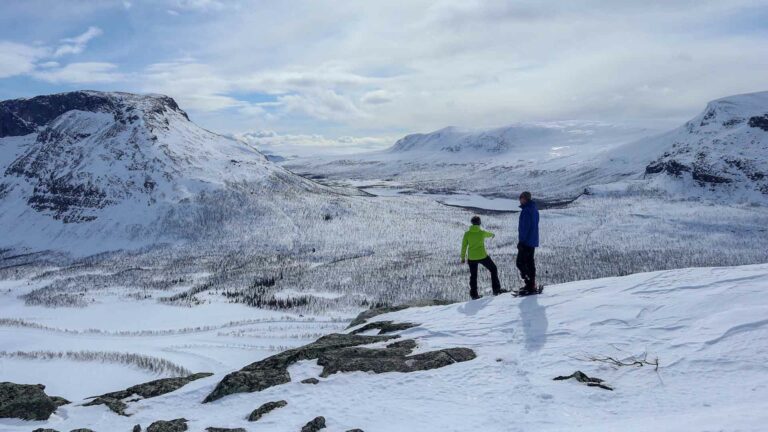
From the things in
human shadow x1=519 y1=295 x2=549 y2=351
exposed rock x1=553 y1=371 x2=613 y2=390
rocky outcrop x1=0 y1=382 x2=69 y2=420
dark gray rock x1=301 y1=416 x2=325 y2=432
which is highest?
human shadow x1=519 y1=295 x2=549 y2=351

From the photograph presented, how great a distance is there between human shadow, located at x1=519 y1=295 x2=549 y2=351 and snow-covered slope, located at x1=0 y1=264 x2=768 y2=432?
0.06 meters

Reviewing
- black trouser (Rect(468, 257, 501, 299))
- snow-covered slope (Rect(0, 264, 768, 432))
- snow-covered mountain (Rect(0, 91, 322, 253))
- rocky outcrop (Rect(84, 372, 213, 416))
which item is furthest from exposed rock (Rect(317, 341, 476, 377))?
snow-covered mountain (Rect(0, 91, 322, 253))

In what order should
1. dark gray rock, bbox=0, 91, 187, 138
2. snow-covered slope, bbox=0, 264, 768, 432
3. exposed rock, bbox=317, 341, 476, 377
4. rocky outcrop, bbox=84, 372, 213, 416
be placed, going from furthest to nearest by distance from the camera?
dark gray rock, bbox=0, 91, 187, 138 → rocky outcrop, bbox=84, 372, 213, 416 → exposed rock, bbox=317, 341, 476, 377 → snow-covered slope, bbox=0, 264, 768, 432

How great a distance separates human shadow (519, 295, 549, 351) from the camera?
42.0 feet

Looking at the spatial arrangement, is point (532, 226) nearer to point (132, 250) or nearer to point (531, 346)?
point (531, 346)

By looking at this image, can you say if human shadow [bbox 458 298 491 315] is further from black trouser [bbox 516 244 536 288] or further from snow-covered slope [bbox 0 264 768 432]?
black trouser [bbox 516 244 536 288]

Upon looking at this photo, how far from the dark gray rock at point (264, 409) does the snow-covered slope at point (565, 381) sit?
152 mm

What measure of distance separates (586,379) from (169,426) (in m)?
9.37

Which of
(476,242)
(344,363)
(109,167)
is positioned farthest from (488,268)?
(109,167)

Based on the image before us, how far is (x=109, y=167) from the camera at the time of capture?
158m

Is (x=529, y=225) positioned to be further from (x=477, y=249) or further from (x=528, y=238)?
(x=477, y=249)

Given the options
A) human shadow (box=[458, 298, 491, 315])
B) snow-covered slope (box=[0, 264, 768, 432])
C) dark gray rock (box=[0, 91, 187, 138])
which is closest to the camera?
snow-covered slope (box=[0, 264, 768, 432])

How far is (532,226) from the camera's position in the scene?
16.8 metres

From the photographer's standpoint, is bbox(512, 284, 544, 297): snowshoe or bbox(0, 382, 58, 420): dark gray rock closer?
bbox(0, 382, 58, 420): dark gray rock
